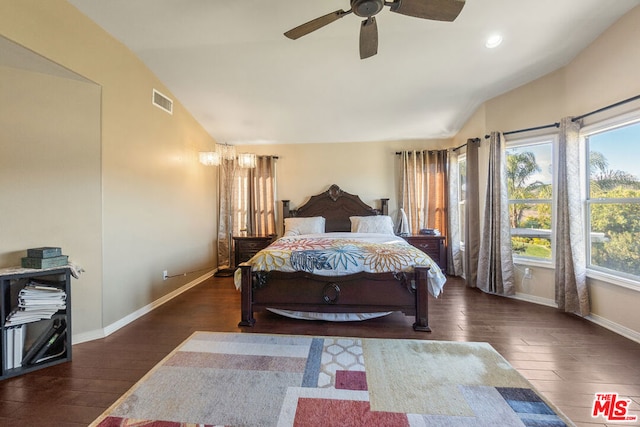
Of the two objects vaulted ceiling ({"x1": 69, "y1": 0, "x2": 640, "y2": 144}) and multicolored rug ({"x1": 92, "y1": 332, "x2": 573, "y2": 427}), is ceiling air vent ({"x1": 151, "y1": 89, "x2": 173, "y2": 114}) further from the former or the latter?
multicolored rug ({"x1": 92, "y1": 332, "x2": 573, "y2": 427})

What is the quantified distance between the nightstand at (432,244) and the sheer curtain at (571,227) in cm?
147

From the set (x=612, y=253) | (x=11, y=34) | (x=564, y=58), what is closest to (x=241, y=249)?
(x=11, y=34)

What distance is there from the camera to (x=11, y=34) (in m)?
1.78

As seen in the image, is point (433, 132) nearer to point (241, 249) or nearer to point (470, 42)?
point (470, 42)

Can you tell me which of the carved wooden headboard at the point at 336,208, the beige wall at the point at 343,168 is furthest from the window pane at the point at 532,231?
the carved wooden headboard at the point at 336,208

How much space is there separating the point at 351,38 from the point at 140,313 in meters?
3.64

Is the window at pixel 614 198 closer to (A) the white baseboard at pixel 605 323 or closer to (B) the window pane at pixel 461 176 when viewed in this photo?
(A) the white baseboard at pixel 605 323

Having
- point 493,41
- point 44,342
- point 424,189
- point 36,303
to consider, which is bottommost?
point 44,342

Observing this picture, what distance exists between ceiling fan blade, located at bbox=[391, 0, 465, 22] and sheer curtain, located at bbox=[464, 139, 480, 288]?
2.48 m

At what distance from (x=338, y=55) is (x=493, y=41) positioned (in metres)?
1.53

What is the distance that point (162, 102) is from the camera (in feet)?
10.7

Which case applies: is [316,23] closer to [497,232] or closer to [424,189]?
[497,232]

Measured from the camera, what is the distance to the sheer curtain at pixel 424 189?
4.50 metres

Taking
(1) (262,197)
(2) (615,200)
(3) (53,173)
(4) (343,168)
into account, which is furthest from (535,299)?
(3) (53,173)
